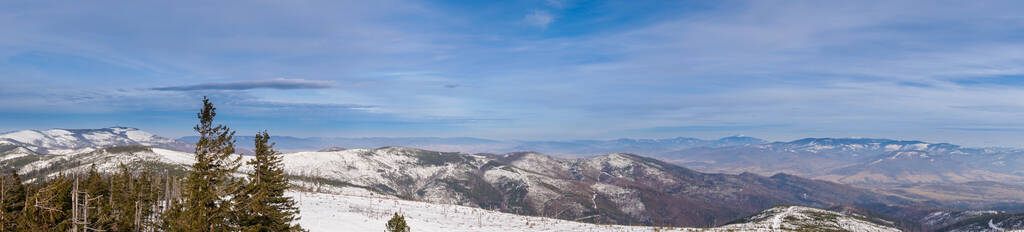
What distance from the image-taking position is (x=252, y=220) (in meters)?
26.7

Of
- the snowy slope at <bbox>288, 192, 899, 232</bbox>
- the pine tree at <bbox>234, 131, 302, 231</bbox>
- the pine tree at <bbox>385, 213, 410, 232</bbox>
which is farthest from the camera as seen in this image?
the snowy slope at <bbox>288, 192, 899, 232</bbox>

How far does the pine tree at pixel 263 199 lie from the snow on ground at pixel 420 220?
8177 mm

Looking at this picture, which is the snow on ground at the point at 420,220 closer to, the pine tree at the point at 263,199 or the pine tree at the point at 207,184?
the pine tree at the point at 263,199

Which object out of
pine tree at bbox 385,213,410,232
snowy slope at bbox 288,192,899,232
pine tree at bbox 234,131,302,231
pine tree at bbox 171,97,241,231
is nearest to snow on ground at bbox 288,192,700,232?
snowy slope at bbox 288,192,899,232

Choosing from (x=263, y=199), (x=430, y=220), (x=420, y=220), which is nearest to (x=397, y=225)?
(x=263, y=199)

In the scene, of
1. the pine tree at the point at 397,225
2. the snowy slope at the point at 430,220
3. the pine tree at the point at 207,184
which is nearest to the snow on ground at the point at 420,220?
the snowy slope at the point at 430,220

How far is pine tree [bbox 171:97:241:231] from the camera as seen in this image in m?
20.7

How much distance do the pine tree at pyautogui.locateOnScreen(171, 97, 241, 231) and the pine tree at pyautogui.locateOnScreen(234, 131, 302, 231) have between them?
1479 millimetres

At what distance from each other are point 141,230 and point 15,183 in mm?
12495

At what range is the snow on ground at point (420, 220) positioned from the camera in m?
41.6

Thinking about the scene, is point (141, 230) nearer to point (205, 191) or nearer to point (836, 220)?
point (205, 191)

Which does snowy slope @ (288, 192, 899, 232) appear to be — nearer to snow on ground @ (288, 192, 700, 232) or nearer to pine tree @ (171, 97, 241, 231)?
snow on ground @ (288, 192, 700, 232)

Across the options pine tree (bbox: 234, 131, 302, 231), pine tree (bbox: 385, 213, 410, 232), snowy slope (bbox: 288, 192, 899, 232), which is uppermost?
pine tree (bbox: 234, 131, 302, 231)

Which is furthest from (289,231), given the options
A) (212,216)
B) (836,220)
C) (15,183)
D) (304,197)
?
(836,220)
